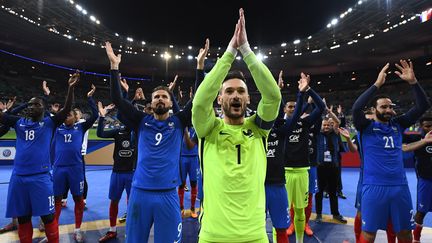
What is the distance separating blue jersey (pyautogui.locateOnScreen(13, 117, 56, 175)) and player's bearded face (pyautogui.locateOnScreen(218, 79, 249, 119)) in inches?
133

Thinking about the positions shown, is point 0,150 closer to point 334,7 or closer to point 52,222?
point 52,222

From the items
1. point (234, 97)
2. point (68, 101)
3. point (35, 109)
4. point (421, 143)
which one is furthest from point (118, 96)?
point (421, 143)

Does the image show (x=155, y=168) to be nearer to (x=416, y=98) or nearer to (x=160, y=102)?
(x=160, y=102)

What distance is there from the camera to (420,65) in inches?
1122

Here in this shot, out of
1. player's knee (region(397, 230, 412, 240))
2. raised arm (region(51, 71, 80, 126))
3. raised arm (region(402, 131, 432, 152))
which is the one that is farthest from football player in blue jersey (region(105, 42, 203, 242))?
raised arm (region(402, 131, 432, 152))

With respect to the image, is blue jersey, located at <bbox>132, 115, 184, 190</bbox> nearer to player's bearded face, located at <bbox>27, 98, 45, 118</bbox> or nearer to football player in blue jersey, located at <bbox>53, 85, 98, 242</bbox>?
player's bearded face, located at <bbox>27, 98, 45, 118</bbox>

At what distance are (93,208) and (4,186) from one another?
4495 mm

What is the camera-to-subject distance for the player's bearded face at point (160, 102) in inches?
134

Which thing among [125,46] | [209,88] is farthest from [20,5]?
[209,88]

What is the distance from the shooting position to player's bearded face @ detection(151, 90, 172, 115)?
340 centimetres

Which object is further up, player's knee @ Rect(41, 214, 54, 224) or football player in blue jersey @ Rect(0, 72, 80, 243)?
football player in blue jersey @ Rect(0, 72, 80, 243)

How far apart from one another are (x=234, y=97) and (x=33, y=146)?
3.56 m

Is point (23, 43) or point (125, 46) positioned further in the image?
point (125, 46)

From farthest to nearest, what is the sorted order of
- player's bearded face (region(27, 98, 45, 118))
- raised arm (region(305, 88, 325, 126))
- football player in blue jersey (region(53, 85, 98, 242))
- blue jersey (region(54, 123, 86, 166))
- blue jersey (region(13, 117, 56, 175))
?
blue jersey (region(54, 123, 86, 166)), football player in blue jersey (region(53, 85, 98, 242)), raised arm (region(305, 88, 325, 126)), player's bearded face (region(27, 98, 45, 118)), blue jersey (region(13, 117, 56, 175))
